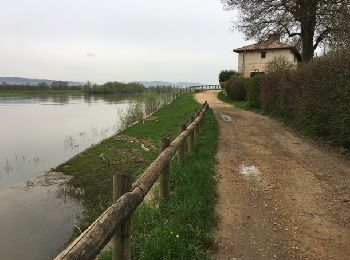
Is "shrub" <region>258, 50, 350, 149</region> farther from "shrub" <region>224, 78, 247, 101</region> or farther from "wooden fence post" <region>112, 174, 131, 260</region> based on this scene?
"shrub" <region>224, 78, 247, 101</region>

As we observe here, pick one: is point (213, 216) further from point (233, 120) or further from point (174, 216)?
point (233, 120)

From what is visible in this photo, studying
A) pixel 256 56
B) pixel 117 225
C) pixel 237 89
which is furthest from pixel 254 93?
pixel 256 56

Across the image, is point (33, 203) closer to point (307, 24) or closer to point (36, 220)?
point (36, 220)

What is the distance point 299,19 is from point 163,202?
944 inches

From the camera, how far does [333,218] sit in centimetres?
657

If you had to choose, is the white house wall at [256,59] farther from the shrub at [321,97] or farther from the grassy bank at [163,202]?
the grassy bank at [163,202]

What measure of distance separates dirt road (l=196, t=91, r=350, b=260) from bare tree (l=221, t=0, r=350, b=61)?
53.6ft

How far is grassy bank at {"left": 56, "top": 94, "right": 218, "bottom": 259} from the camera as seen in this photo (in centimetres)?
526

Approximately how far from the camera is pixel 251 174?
951 cm

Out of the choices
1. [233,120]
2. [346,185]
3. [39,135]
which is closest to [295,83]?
[233,120]

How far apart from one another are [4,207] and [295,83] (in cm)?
1232

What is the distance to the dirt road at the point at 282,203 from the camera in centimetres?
549

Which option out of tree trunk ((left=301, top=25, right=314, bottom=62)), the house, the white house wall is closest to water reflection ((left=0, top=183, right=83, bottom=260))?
tree trunk ((left=301, top=25, right=314, bottom=62))

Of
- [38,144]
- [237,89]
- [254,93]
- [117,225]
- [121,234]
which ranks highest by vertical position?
[237,89]
